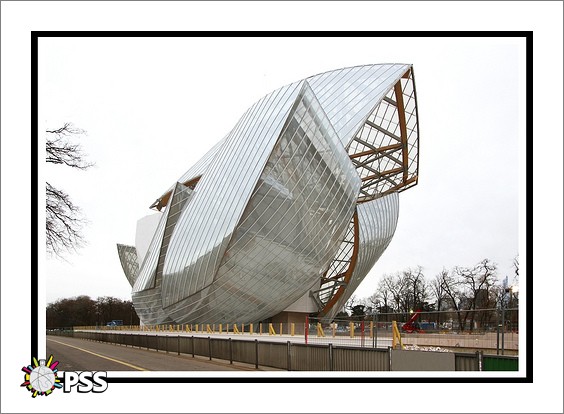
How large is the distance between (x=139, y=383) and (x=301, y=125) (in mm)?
20042

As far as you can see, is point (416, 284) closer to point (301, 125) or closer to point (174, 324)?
point (174, 324)

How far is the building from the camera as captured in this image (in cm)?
3016

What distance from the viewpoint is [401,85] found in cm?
3969

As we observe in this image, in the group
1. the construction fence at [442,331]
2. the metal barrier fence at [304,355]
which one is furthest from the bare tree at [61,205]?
the construction fence at [442,331]

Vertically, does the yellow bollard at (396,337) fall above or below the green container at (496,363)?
below

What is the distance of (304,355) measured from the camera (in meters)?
13.9

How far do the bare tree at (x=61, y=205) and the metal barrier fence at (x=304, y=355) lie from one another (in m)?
5.03

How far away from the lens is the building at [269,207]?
30164 mm

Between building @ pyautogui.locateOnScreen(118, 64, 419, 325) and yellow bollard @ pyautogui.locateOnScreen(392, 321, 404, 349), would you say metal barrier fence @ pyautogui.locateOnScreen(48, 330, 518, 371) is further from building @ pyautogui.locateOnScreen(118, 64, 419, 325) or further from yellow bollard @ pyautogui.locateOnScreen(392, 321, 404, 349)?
building @ pyautogui.locateOnScreen(118, 64, 419, 325)

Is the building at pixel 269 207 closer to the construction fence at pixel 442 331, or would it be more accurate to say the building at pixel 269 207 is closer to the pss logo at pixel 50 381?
the construction fence at pixel 442 331

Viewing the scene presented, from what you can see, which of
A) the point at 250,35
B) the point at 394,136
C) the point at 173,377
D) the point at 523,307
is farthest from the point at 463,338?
the point at 394,136

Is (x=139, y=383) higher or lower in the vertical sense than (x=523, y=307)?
lower

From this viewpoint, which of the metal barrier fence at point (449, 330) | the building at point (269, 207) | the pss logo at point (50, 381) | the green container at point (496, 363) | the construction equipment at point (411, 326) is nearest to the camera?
the pss logo at point (50, 381)

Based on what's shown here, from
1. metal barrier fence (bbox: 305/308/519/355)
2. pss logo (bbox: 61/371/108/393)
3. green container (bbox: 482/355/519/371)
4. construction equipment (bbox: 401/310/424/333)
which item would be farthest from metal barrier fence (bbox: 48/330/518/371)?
pss logo (bbox: 61/371/108/393)
